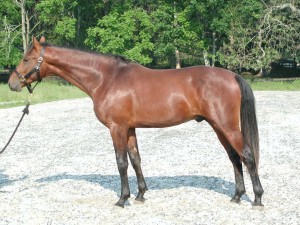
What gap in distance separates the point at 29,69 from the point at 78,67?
68cm

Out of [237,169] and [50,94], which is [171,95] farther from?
[50,94]

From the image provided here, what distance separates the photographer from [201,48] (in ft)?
119

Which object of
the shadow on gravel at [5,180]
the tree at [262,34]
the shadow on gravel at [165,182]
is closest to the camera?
the shadow on gravel at [165,182]

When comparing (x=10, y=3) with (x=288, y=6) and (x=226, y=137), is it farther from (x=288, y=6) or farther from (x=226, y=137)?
(x=226, y=137)

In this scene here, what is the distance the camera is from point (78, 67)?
6609 millimetres

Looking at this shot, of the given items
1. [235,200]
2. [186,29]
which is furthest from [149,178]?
[186,29]

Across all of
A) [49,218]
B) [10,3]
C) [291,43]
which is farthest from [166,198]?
[10,3]

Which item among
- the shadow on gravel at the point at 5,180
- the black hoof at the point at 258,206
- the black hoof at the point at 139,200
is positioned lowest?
the shadow on gravel at the point at 5,180

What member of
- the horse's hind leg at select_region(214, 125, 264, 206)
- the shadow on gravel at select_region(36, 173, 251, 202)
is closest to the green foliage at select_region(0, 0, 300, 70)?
the shadow on gravel at select_region(36, 173, 251, 202)

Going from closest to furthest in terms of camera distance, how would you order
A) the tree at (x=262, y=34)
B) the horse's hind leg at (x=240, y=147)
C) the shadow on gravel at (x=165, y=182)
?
the horse's hind leg at (x=240, y=147), the shadow on gravel at (x=165, y=182), the tree at (x=262, y=34)

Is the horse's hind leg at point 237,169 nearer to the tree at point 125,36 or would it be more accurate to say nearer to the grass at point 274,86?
the grass at point 274,86

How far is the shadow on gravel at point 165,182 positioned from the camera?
7539mm

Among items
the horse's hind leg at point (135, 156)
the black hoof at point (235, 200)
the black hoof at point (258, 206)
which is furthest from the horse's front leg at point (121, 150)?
the black hoof at point (258, 206)

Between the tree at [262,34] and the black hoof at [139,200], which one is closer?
the black hoof at [139,200]
